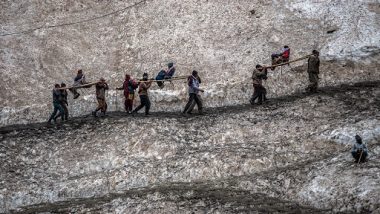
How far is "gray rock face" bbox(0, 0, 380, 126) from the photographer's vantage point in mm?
33906

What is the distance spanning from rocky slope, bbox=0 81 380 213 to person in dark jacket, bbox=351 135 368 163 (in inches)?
13.3

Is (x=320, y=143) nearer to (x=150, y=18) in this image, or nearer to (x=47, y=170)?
(x=47, y=170)

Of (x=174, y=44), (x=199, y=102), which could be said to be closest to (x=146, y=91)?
(x=199, y=102)

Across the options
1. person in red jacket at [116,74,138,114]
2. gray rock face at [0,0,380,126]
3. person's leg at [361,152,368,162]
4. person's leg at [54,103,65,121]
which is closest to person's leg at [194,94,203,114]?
gray rock face at [0,0,380,126]

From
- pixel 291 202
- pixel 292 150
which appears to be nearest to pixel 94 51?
pixel 292 150

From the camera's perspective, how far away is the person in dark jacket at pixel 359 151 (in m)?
24.4

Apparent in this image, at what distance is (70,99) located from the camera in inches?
1374

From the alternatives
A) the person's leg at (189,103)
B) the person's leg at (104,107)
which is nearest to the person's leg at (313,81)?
the person's leg at (189,103)

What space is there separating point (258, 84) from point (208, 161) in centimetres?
582

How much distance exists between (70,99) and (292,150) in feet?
44.3

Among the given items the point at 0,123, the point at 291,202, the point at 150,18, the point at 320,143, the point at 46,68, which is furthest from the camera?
the point at 150,18

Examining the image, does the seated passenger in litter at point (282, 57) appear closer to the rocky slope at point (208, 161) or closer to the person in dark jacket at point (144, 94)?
the rocky slope at point (208, 161)

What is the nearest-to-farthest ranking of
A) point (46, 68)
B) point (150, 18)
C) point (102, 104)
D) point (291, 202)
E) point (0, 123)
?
point (291, 202) < point (102, 104) < point (0, 123) < point (46, 68) < point (150, 18)

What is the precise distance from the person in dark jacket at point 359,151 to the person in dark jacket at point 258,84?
24.1ft
